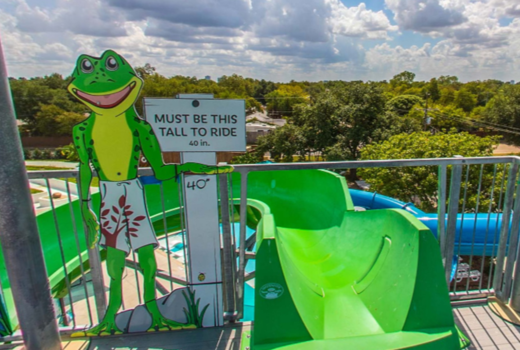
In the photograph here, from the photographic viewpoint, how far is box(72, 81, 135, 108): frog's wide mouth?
2039 millimetres

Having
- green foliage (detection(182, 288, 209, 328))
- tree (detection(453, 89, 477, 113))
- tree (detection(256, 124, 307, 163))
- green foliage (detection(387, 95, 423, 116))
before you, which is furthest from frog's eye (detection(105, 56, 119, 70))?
tree (detection(453, 89, 477, 113))

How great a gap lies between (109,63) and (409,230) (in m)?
2.08

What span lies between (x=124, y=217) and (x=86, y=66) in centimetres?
96

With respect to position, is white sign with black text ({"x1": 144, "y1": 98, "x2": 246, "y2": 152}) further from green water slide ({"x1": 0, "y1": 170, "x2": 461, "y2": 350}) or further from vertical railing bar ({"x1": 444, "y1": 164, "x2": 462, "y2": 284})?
vertical railing bar ({"x1": 444, "y1": 164, "x2": 462, "y2": 284})

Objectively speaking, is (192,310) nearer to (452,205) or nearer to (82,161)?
(82,161)

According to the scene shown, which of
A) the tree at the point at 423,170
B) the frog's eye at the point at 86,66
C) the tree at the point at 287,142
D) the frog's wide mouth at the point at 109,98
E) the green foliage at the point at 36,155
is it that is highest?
the frog's eye at the point at 86,66

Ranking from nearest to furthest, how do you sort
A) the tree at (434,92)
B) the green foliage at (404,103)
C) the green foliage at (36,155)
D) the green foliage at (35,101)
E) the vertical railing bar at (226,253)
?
1. the vertical railing bar at (226,253)
2. the green foliage at (36,155)
3. the green foliage at (35,101)
4. the green foliage at (404,103)
5. the tree at (434,92)

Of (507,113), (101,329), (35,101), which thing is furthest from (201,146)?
(35,101)

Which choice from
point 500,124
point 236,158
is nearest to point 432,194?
point 236,158

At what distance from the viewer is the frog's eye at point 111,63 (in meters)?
2.01

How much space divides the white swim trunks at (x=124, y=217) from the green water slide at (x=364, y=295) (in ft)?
2.64

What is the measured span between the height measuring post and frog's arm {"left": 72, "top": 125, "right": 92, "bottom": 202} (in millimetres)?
415

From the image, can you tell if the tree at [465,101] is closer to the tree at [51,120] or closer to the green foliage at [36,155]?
the tree at [51,120]

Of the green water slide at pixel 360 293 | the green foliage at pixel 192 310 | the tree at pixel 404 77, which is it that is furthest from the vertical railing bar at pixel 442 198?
the tree at pixel 404 77
